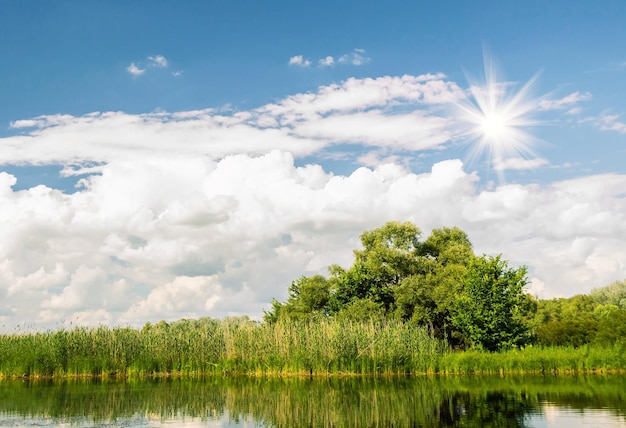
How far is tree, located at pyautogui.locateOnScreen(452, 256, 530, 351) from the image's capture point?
36.1m

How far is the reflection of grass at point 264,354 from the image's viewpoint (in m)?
31.2

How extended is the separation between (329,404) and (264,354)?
48.4ft

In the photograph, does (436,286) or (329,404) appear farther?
(436,286)

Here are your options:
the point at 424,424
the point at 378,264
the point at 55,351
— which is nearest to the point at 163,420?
the point at 424,424

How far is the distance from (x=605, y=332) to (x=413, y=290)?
13984 mm

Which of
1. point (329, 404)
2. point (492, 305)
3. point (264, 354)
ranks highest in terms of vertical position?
point (492, 305)

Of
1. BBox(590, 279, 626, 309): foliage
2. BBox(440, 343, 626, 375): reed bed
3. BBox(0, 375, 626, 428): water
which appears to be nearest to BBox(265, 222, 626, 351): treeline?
BBox(440, 343, 626, 375): reed bed

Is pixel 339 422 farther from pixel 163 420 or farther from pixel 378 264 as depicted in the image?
pixel 378 264

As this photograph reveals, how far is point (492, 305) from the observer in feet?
120

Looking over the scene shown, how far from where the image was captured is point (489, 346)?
119 ft

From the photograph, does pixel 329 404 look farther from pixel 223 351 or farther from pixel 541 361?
pixel 541 361

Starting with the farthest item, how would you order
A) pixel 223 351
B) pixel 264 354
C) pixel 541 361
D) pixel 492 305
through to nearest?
pixel 492 305
pixel 223 351
pixel 264 354
pixel 541 361

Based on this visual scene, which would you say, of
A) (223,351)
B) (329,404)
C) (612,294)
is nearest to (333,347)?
(223,351)

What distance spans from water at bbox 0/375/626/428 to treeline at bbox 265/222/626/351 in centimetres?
940
